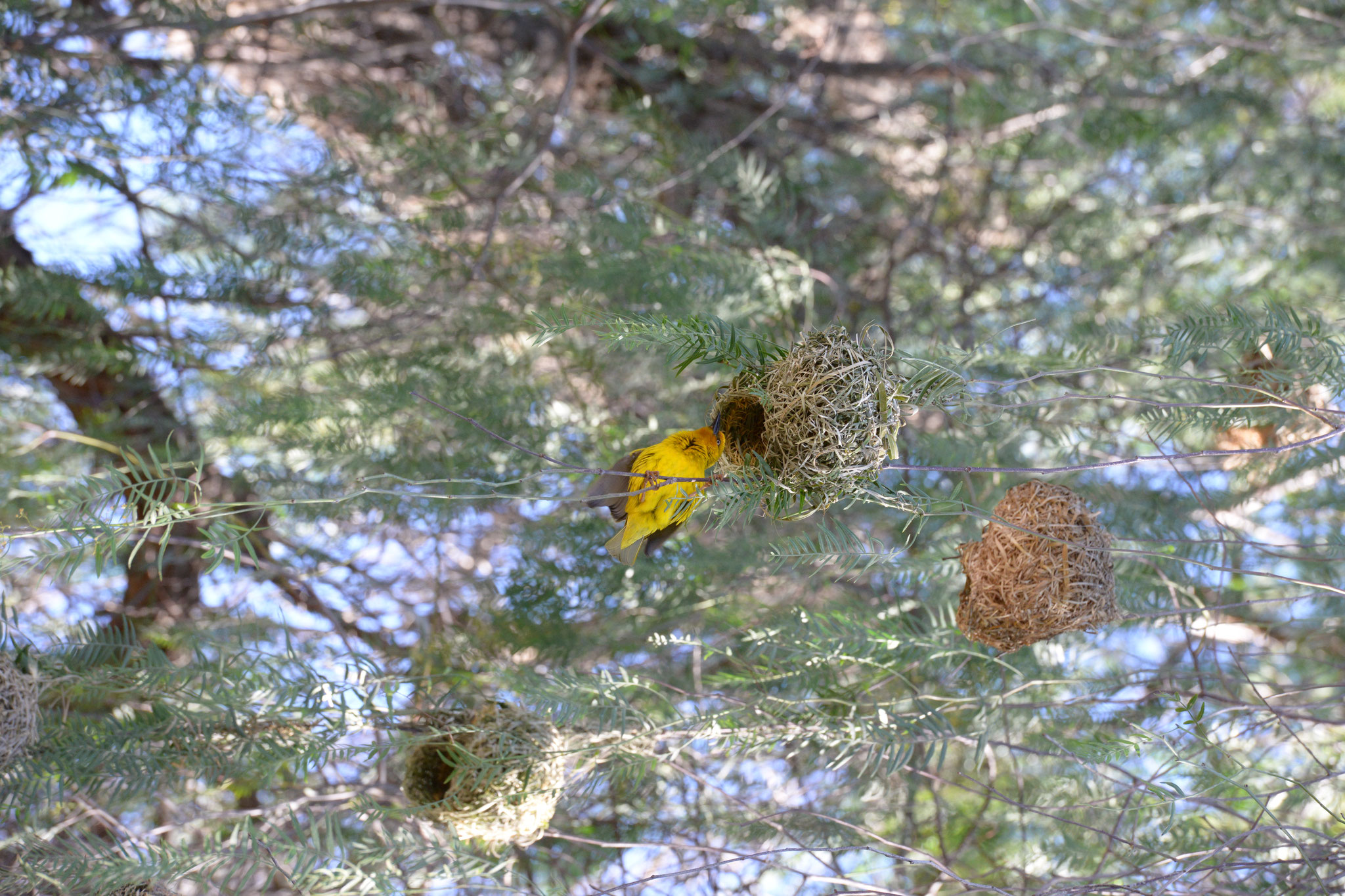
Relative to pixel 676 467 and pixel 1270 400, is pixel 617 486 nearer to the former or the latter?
pixel 676 467

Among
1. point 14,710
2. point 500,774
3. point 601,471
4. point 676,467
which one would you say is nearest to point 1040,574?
point 676,467

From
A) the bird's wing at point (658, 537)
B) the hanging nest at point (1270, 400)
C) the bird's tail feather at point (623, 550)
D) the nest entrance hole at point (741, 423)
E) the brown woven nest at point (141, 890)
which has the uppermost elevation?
the nest entrance hole at point (741, 423)

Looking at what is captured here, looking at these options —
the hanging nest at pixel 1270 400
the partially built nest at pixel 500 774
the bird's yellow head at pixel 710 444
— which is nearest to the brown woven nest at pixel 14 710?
the partially built nest at pixel 500 774

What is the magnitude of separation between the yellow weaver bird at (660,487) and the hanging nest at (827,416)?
0.08 meters

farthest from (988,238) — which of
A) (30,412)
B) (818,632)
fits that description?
(30,412)

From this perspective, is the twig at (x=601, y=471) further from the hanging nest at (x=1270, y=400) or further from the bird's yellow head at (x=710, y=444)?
the hanging nest at (x=1270, y=400)

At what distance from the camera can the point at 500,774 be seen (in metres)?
1.44

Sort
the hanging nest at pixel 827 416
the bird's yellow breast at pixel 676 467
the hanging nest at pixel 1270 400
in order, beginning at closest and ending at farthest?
the hanging nest at pixel 827 416 < the bird's yellow breast at pixel 676 467 < the hanging nest at pixel 1270 400

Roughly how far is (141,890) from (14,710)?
14.1 inches

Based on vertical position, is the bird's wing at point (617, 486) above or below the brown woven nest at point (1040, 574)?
above

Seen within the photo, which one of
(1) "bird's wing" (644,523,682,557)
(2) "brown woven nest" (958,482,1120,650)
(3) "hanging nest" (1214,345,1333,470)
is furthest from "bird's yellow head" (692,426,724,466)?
(3) "hanging nest" (1214,345,1333,470)

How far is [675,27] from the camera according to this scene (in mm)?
2963

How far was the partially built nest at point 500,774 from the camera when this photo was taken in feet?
4.76

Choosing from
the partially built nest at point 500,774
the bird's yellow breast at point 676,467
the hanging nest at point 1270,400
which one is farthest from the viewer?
the partially built nest at point 500,774
